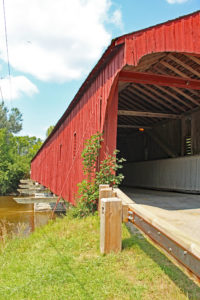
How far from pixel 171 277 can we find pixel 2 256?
11.0 feet

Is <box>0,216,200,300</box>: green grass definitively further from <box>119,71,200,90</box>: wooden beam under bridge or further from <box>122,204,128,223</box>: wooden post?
<box>119,71,200,90</box>: wooden beam under bridge

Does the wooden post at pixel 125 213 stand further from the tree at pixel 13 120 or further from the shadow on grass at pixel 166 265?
the tree at pixel 13 120

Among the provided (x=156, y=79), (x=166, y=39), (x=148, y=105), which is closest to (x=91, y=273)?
(x=166, y=39)

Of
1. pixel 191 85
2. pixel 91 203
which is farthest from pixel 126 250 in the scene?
pixel 191 85

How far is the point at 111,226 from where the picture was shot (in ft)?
12.3

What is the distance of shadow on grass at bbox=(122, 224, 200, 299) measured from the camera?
286cm

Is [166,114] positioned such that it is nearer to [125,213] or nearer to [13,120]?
[125,213]

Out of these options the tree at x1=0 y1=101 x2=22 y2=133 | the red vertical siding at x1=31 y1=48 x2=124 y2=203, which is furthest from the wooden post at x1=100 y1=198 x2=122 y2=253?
the tree at x1=0 y1=101 x2=22 y2=133

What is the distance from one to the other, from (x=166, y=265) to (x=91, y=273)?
93 cm

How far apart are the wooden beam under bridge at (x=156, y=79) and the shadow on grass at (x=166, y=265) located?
11.8ft

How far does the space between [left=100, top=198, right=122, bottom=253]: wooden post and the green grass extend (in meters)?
0.13

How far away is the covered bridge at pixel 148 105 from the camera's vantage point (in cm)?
546

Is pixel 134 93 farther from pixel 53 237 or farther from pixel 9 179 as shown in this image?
pixel 9 179

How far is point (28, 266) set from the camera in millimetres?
3879
